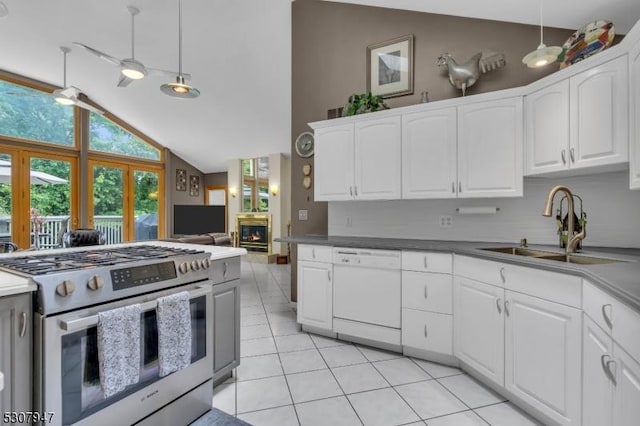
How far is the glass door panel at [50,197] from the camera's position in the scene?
612cm

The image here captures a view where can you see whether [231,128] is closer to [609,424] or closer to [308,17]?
[308,17]

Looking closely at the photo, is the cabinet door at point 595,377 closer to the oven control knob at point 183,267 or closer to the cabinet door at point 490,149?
the cabinet door at point 490,149

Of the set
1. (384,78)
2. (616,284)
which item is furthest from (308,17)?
(616,284)

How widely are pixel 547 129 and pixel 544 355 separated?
1531mm

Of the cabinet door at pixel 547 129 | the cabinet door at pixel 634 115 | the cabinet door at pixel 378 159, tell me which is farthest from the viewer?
the cabinet door at pixel 378 159

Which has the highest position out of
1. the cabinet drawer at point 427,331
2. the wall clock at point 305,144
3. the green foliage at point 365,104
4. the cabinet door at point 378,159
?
the green foliage at point 365,104

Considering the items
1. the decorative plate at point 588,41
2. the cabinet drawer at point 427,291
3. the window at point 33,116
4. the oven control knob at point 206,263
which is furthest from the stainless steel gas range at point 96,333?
the window at point 33,116

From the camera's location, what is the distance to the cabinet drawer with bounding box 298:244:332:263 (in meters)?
2.90

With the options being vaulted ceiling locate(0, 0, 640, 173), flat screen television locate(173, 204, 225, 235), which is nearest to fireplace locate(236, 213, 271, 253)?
flat screen television locate(173, 204, 225, 235)

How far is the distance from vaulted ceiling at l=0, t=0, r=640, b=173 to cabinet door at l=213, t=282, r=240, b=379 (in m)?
2.86

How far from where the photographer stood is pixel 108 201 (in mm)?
7445

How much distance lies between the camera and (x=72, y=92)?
13.7 feet

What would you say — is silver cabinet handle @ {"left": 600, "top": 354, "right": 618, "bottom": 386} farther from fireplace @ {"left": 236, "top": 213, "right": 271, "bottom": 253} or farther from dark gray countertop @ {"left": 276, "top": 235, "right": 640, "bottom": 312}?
fireplace @ {"left": 236, "top": 213, "right": 271, "bottom": 253}

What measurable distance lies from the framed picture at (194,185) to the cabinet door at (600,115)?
9085 millimetres
